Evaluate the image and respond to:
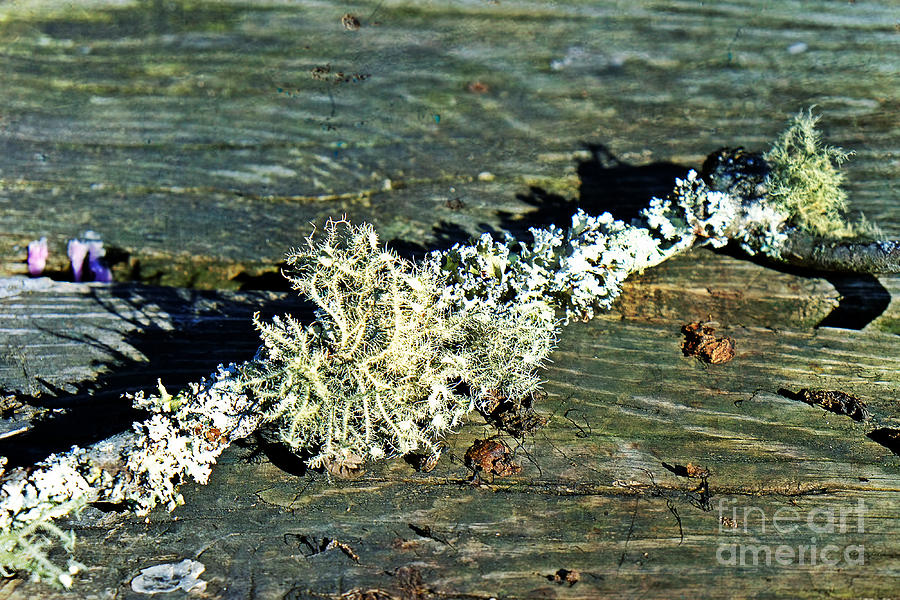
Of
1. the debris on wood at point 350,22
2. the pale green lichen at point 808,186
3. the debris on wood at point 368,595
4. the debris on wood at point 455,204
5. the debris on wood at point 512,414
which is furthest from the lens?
the debris on wood at point 350,22

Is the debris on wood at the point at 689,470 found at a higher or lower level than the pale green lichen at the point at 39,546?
higher

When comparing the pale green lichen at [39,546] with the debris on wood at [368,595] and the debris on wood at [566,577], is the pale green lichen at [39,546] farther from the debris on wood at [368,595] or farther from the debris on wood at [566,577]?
the debris on wood at [566,577]

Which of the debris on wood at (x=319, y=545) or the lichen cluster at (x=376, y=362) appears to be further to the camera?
the lichen cluster at (x=376, y=362)

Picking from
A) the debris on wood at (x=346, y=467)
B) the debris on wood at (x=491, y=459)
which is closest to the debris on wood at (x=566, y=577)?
the debris on wood at (x=491, y=459)

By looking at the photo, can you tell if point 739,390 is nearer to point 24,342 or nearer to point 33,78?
point 24,342

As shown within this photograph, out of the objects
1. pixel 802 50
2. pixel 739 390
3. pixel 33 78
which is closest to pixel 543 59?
pixel 802 50

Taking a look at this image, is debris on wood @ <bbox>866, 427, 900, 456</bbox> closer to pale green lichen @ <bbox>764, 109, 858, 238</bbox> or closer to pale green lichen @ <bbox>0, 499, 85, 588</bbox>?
pale green lichen @ <bbox>764, 109, 858, 238</bbox>

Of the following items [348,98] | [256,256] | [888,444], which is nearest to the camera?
[888,444]
